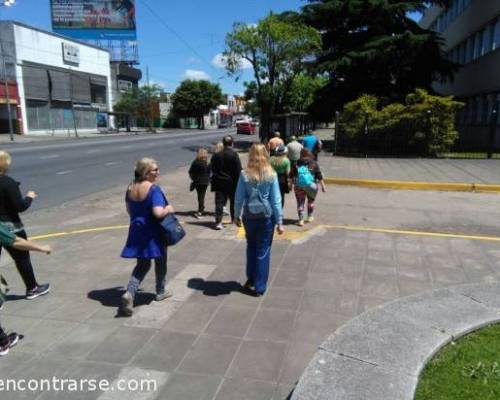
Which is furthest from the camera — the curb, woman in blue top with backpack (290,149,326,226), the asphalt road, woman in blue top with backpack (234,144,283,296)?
the asphalt road

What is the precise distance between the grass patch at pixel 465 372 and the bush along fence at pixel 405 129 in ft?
54.9

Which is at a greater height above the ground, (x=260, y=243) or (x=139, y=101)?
(x=139, y=101)

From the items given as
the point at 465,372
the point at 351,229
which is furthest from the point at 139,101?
the point at 465,372

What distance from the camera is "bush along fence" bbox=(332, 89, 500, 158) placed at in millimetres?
18859

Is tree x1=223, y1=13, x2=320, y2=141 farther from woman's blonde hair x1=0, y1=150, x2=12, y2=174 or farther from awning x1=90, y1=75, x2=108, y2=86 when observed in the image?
awning x1=90, y1=75, x2=108, y2=86

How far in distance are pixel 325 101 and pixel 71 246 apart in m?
21.0

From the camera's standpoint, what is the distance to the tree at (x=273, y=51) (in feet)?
70.8

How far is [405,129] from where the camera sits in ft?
63.9

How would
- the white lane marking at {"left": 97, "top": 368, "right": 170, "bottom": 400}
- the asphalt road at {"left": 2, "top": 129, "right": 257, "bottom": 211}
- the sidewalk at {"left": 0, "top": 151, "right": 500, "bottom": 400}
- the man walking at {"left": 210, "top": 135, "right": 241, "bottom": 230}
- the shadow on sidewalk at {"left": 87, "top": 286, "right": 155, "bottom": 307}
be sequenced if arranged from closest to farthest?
1. the white lane marking at {"left": 97, "top": 368, "right": 170, "bottom": 400}
2. the sidewalk at {"left": 0, "top": 151, "right": 500, "bottom": 400}
3. the shadow on sidewalk at {"left": 87, "top": 286, "right": 155, "bottom": 307}
4. the man walking at {"left": 210, "top": 135, "right": 241, "bottom": 230}
5. the asphalt road at {"left": 2, "top": 129, "right": 257, "bottom": 211}

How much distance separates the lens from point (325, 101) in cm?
2548

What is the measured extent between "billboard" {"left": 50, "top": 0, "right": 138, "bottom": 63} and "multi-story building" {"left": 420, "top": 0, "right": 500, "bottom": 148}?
48.0 metres

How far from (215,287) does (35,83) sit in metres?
50.0

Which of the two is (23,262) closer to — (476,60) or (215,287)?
(215,287)

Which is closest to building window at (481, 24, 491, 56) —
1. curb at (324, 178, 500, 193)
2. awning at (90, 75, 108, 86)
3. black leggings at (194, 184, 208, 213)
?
curb at (324, 178, 500, 193)
